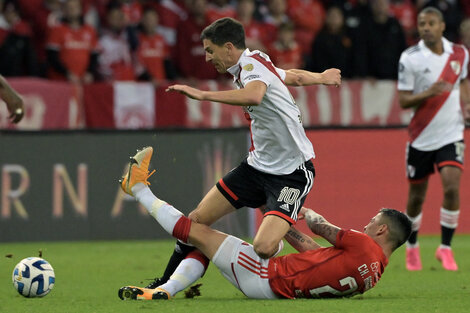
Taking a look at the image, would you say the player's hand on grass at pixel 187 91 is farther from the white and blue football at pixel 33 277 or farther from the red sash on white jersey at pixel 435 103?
the red sash on white jersey at pixel 435 103

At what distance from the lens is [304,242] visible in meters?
6.86

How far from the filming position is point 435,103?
375 inches

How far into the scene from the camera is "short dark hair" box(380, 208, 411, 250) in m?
6.54

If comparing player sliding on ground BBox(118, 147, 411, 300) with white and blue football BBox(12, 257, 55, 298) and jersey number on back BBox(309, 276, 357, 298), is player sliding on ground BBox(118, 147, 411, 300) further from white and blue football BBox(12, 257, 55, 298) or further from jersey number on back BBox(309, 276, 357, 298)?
white and blue football BBox(12, 257, 55, 298)

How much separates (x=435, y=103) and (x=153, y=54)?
5.73 meters

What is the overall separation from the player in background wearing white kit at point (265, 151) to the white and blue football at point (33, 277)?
0.74 meters

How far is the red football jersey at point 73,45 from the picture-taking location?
13734 mm

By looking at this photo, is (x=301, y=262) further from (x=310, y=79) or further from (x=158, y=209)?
(x=310, y=79)

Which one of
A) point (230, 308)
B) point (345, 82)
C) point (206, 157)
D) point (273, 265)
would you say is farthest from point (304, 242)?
point (345, 82)

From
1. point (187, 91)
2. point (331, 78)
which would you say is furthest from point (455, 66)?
point (187, 91)

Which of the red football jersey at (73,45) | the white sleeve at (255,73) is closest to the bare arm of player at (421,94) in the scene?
the white sleeve at (255,73)

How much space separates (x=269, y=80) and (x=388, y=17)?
8853mm

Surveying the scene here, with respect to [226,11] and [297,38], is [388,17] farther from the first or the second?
[226,11]

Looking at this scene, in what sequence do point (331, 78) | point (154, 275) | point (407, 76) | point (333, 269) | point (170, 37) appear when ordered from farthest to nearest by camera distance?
point (170, 37) → point (407, 76) → point (154, 275) → point (331, 78) → point (333, 269)
